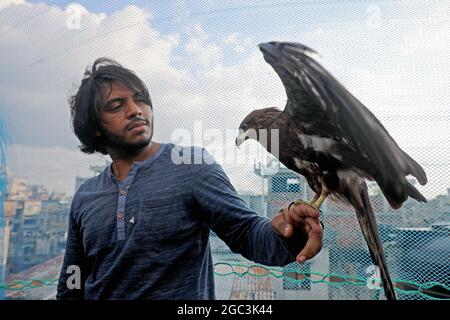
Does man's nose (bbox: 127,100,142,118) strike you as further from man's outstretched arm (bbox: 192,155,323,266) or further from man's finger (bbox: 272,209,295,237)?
man's finger (bbox: 272,209,295,237)

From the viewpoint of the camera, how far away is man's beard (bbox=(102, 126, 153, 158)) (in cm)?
87

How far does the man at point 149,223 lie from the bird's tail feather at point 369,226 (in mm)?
278

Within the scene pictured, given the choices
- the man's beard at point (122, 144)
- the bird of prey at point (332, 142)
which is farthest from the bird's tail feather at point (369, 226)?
the man's beard at point (122, 144)

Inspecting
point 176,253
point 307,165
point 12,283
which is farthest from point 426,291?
point 12,283

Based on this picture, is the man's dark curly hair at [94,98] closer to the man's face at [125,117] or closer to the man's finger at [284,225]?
the man's face at [125,117]

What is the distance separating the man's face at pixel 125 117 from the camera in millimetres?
871

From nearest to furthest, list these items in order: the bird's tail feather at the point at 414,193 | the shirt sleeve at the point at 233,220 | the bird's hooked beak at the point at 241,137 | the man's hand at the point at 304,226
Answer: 1. the man's hand at the point at 304,226
2. the shirt sleeve at the point at 233,220
3. the bird's tail feather at the point at 414,193
4. the bird's hooked beak at the point at 241,137

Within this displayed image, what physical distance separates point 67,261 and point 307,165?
0.65 m

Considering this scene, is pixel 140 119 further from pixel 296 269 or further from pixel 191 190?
pixel 296 269

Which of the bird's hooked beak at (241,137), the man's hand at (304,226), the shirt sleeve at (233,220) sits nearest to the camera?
the man's hand at (304,226)

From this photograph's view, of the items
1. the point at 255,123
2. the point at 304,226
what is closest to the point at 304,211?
the point at 304,226

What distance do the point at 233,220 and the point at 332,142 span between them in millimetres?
303

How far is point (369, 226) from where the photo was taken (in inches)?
33.4

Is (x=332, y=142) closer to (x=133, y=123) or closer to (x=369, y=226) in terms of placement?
(x=369, y=226)
